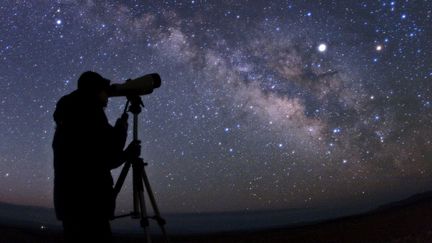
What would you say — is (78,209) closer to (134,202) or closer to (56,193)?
(56,193)

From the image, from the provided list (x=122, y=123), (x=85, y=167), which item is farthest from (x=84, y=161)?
(x=122, y=123)

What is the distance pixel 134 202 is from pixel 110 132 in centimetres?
60

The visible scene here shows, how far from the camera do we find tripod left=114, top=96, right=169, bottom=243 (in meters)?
2.46

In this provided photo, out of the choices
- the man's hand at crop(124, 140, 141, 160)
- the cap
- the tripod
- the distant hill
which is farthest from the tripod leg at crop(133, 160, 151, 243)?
the distant hill

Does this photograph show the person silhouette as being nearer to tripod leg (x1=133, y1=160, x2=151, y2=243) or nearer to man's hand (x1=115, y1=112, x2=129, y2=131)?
man's hand (x1=115, y1=112, x2=129, y2=131)

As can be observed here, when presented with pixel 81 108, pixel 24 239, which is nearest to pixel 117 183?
pixel 81 108

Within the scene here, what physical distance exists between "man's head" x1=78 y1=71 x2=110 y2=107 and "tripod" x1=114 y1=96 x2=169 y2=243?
0.20m

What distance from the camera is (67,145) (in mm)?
2211

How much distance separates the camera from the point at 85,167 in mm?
2180

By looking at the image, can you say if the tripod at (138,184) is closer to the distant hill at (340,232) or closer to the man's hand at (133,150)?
the man's hand at (133,150)

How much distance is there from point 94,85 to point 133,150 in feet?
1.65

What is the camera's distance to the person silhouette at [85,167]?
85.4 inches

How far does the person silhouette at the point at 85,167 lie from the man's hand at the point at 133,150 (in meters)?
0.09

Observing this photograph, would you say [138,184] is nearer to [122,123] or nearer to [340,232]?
[122,123]
